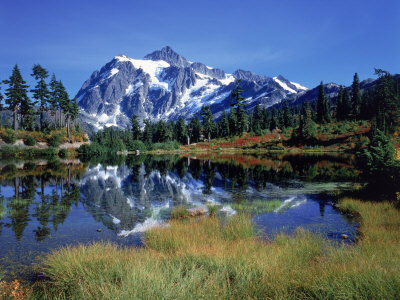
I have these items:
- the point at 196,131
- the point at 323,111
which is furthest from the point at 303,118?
the point at 196,131

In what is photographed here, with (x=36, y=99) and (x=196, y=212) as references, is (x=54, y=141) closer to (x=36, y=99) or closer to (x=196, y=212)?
(x=36, y=99)

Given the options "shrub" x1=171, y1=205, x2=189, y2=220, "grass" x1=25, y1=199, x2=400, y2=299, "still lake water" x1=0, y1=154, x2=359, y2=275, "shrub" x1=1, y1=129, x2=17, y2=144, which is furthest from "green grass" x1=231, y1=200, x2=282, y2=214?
"shrub" x1=1, y1=129, x2=17, y2=144

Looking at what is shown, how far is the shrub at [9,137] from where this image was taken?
209 feet

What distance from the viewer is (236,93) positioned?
306 ft

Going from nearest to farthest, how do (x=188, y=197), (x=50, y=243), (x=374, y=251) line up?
(x=374, y=251) < (x=50, y=243) < (x=188, y=197)

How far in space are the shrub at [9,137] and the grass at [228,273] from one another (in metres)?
70.4

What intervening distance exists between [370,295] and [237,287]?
2.16 m

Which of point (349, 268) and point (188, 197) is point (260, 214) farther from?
point (349, 268)

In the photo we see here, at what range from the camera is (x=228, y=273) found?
5.54 meters

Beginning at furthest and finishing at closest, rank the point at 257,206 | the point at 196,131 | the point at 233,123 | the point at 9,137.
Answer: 1. the point at 196,131
2. the point at 233,123
3. the point at 9,137
4. the point at 257,206

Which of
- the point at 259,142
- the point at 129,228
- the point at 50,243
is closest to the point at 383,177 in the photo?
the point at 129,228

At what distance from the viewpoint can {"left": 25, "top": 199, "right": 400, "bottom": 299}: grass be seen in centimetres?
432

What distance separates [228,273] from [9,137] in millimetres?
74673

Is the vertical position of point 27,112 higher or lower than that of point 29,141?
higher
